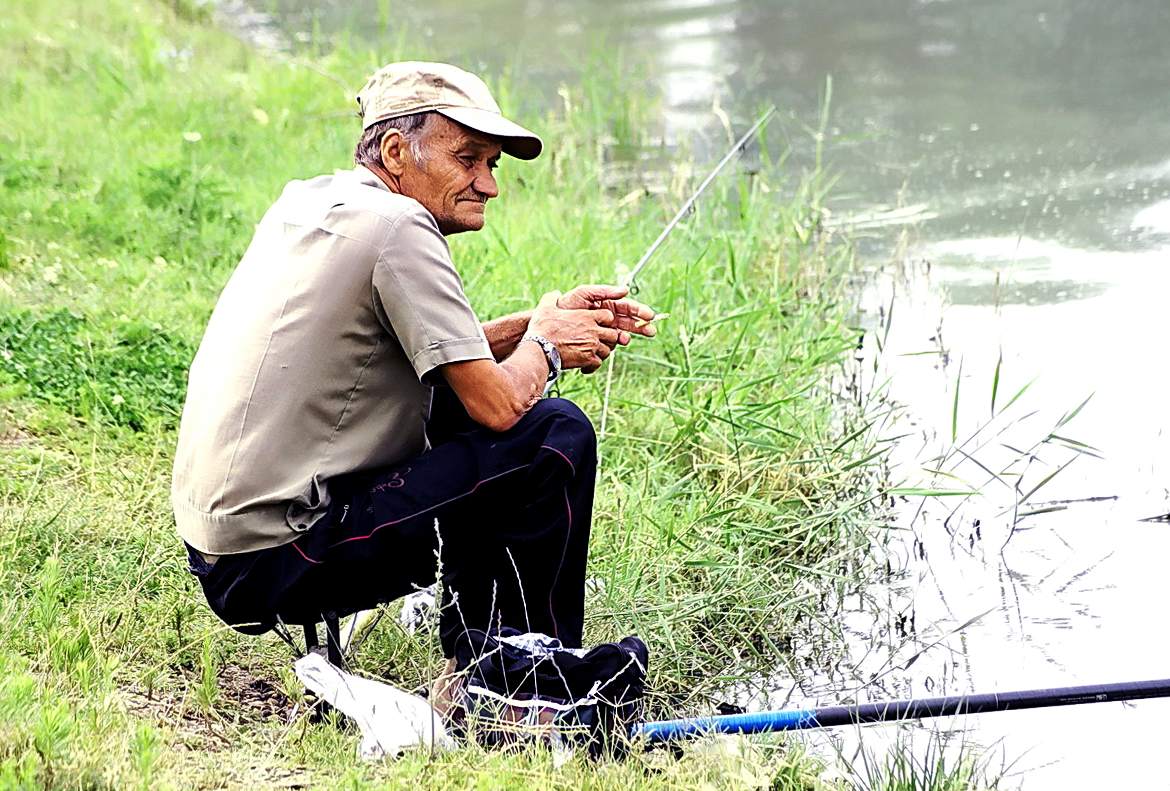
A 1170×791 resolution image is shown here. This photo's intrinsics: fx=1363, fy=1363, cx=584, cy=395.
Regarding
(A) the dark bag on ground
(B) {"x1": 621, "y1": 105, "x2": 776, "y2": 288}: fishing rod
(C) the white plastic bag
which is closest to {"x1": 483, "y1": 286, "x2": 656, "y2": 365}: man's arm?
(B) {"x1": 621, "y1": 105, "x2": 776, "y2": 288}: fishing rod

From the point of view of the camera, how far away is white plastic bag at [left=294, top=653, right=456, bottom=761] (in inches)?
94.7

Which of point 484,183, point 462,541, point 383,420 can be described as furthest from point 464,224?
point 462,541

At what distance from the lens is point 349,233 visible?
2.40 meters

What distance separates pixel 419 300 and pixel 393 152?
14.2 inches

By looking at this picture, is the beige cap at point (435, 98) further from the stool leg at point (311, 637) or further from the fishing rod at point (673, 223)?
the stool leg at point (311, 637)

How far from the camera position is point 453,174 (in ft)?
8.59

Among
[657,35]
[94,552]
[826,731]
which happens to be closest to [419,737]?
[826,731]

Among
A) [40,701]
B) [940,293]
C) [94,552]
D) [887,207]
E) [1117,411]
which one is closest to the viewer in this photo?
[40,701]

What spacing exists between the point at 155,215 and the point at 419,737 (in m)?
3.36

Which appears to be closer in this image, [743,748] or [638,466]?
[743,748]

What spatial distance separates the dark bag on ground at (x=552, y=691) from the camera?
244 centimetres

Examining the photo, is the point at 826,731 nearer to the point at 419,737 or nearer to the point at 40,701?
the point at 419,737

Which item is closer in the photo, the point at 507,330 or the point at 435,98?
the point at 435,98

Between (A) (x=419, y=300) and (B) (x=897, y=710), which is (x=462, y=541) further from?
(B) (x=897, y=710)
